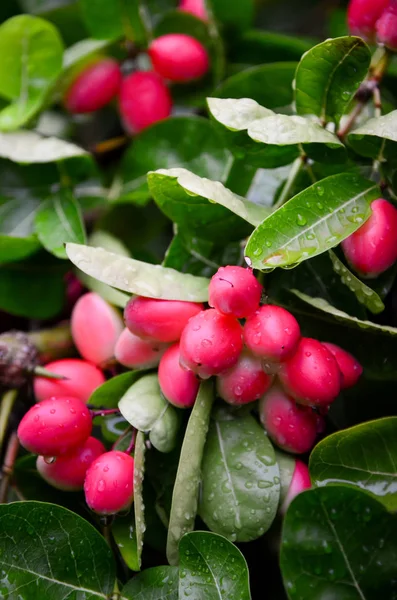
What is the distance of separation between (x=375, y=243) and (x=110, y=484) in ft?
0.87

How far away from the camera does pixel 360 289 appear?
1.58 feet

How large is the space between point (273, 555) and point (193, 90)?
549 mm

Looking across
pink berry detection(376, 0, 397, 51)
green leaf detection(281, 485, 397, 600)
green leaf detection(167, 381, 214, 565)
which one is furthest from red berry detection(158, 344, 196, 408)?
pink berry detection(376, 0, 397, 51)

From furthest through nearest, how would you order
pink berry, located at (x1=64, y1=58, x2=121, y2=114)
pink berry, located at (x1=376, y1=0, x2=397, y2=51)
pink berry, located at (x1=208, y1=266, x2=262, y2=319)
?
pink berry, located at (x1=64, y1=58, x2=121, y2=114) < pink berry, located at (x1=376, y1=0, x2=397, y2=51) < pink berry, located at (x1=208, y1=266, x2=262, y2=319)

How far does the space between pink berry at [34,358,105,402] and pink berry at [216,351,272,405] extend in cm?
16

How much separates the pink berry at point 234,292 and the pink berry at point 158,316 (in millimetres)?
35

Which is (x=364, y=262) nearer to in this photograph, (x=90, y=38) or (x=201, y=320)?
(x=201, y=320)

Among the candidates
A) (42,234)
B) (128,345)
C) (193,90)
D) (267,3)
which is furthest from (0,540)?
(267,3)

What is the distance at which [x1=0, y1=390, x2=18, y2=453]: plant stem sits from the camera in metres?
0.61

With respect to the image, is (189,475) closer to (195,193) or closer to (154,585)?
(154,585)

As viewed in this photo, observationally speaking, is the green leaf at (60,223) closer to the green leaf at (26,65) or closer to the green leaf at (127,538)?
the green leaf at (26,65)

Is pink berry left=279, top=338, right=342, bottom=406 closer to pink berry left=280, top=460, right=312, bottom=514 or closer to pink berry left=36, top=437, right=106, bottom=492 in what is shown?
pink berry left=280, top=460, right=312, bottom=514

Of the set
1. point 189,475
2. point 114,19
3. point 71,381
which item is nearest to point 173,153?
point 114,19

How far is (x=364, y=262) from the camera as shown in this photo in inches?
19.2
